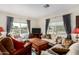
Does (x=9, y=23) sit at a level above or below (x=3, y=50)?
above

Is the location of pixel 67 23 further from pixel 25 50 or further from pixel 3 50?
pixel 3 50

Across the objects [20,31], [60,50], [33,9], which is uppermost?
[33,9]

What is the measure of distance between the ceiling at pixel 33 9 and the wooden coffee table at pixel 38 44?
34 cm

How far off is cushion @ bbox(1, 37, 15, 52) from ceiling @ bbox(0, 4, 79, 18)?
0.38 m

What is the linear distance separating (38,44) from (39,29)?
0.69 ft

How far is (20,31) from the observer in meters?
1.73

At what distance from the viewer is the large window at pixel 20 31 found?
1.71 m

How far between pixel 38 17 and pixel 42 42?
0.36m

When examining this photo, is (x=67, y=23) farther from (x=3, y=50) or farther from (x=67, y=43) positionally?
(x=3, y=50)

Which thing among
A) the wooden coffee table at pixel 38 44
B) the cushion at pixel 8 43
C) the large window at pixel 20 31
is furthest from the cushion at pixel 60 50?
the cushion at pixel 8 43

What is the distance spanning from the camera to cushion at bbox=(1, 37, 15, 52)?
5.55ft

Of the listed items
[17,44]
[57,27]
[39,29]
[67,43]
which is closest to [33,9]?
[39,29]

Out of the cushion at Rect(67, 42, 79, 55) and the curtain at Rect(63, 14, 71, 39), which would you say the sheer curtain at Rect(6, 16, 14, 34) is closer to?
the curtain at Rect(63, 14, 71, 39)

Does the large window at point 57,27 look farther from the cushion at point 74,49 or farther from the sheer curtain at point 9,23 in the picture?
the sheer curtain at point 9,23
